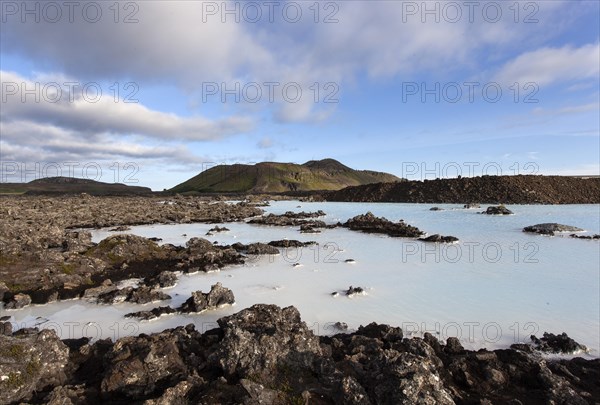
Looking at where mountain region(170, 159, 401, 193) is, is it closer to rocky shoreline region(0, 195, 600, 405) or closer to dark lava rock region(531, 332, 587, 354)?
dark lava rock region(531, 332, 587, 354)

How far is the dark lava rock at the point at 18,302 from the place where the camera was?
9500 mm

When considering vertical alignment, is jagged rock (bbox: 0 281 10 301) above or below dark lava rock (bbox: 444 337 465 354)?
above

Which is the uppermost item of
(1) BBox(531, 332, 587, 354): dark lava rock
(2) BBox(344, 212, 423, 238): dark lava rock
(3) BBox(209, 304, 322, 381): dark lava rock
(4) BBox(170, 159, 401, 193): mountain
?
(4) BBox(170, 159, 401, 193): mountain

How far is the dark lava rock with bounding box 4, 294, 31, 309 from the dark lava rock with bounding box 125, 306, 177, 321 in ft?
10.4

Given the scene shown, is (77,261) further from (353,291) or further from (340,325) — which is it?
(340,325)

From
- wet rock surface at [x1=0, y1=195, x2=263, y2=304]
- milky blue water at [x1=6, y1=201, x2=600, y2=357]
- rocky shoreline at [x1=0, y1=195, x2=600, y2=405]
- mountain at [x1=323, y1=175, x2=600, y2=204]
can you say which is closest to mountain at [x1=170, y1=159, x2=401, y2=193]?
mountain at [x1=323, y1=175, x2=600, y2=204]

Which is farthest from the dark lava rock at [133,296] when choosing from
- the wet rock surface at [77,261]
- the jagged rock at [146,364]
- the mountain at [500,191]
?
the mountain at [500,191]

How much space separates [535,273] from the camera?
12.4 metres

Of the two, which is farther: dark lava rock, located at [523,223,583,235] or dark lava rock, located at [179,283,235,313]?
dark lava rock, located at [523,223,583,235]

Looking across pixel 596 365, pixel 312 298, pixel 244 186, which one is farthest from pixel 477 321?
pixel 244 186

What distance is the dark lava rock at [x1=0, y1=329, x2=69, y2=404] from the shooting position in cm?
494

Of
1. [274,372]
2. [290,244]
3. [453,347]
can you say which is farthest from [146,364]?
[290,244]

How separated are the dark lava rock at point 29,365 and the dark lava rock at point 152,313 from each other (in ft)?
8.79

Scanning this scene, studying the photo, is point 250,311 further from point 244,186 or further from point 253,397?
point 244,186
